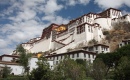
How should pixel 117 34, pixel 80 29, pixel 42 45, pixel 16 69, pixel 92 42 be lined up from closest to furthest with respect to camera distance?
pixel 16 69 → pixel 92 42 → pixel 117 34 → pixel 80 29 → pixel 42 45

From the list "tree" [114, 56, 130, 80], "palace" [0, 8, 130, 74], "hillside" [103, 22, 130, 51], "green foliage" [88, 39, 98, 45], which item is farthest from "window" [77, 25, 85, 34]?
"tree" [114, 56, 130, 80]

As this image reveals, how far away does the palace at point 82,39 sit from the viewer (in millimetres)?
68500

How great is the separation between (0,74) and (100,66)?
921 inches

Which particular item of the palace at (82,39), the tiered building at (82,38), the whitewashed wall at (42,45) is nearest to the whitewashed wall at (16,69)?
the palace at (82,39)

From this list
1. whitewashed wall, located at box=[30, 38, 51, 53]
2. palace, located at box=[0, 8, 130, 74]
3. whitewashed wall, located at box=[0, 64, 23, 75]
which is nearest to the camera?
whitewashed wall, located at box=[0, 64, 23, 75]

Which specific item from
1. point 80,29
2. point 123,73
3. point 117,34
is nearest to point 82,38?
point 80,29

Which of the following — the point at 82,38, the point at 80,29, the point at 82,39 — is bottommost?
the point at 82,39

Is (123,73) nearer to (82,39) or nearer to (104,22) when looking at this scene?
(82,39)

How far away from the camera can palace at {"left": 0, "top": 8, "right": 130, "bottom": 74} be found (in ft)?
225

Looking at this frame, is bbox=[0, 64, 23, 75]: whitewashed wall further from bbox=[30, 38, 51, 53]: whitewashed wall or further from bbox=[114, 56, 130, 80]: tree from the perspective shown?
bbox=[30, 38, 51, 53]: whitewashed wall

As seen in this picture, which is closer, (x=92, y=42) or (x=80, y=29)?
(x=92, y=42)

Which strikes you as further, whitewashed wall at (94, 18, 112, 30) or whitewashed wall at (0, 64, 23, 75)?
whitewashed wall at (94, 18, 112, 30)

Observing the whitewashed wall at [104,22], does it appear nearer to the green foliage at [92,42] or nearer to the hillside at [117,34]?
the hillside at [117,34]

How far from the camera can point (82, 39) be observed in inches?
3110
